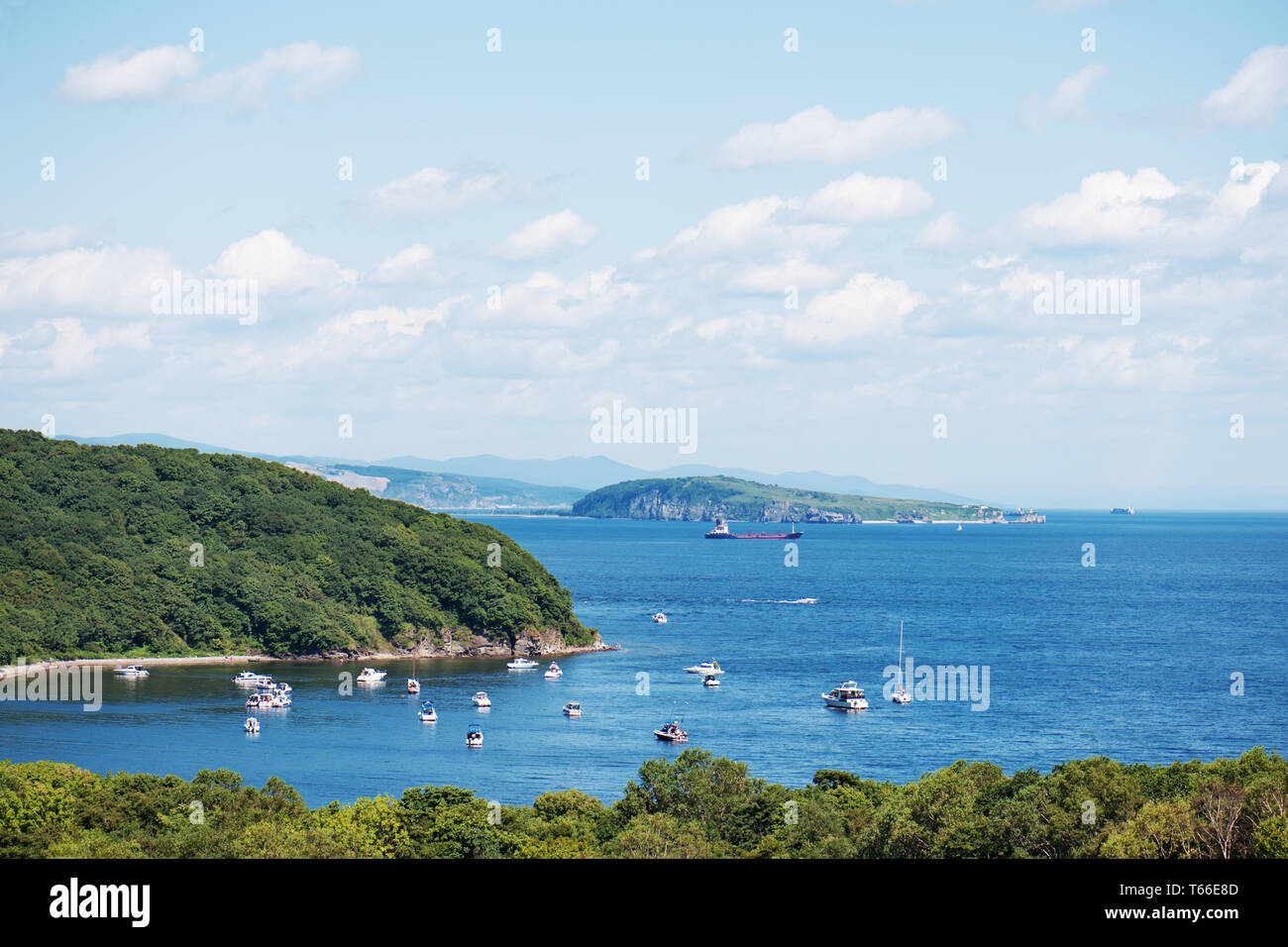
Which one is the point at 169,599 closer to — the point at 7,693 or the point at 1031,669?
the point at 7,693

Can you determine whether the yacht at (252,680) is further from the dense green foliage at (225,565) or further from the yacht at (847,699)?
the yacht at (847,699)

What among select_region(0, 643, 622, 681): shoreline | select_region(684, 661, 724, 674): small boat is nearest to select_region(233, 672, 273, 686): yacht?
select_region(0, 643, 622, 681): shoreline

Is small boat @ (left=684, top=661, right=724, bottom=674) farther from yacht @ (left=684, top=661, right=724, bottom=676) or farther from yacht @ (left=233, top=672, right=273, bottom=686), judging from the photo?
yacht @ (left=233, top=672, right=273, bottom=686)

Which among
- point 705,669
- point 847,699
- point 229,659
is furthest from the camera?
point 229,659

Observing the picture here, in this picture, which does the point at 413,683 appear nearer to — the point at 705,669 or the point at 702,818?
the point at 705,669

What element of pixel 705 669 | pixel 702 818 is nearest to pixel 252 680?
pixel 705 669
